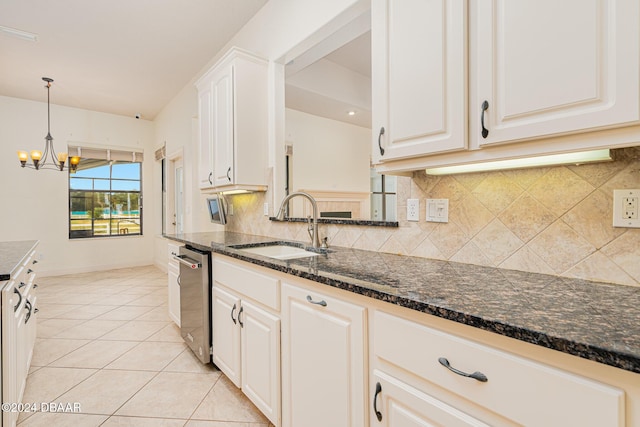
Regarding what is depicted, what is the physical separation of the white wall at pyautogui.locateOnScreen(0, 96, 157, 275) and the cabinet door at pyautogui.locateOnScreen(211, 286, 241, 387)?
4930 mm

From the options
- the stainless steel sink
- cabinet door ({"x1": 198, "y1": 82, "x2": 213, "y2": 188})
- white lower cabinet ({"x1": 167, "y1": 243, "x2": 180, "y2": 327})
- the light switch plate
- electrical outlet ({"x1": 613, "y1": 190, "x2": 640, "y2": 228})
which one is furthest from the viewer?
cabinet door ({"x1": 198, "y1": 82, "x2": 213, "y2": 188})

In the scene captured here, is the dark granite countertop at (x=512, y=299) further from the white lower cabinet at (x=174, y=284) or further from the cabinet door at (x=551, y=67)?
the white lower cabinet at (x=174, y=284)

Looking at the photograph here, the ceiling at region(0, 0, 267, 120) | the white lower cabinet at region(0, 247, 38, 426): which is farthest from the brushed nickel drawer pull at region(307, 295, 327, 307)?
the ceiling at region(0, 0, 267, 120)

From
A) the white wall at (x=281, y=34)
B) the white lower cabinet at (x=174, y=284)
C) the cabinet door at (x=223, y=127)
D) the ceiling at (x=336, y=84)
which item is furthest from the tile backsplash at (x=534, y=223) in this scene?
the ceiling at (x=336, y=84)

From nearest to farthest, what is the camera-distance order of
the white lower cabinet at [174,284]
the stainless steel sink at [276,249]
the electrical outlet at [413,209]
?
the electrical outlet at [413,209], the stainless steel sink at [276,249], the white lower cabinet at [174,284]

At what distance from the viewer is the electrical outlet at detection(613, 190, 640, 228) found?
3.28ft

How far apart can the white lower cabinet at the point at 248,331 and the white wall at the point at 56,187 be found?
4.95m

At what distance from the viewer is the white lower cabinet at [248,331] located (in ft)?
5.00

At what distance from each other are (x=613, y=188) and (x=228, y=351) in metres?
2.03

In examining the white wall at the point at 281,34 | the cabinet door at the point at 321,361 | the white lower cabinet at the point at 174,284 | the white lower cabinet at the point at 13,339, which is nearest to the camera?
the cabinet door at the point at 321,361

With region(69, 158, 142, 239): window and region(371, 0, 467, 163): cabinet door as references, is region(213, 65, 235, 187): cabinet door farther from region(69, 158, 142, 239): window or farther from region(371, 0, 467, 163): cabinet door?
region(69, 158, 142, 239): window

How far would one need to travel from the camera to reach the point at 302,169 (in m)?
4.31

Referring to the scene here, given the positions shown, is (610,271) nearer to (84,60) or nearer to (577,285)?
(577,285)

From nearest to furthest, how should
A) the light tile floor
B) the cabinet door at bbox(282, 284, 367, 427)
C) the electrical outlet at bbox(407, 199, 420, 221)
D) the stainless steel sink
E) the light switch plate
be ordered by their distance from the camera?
the cabinet door at bbox(282, 284, 367, 427) < the light switch plate < the electrical outlet at bbox(407, 199, 420, 221) < the light tile floor < the stainless steel sink
